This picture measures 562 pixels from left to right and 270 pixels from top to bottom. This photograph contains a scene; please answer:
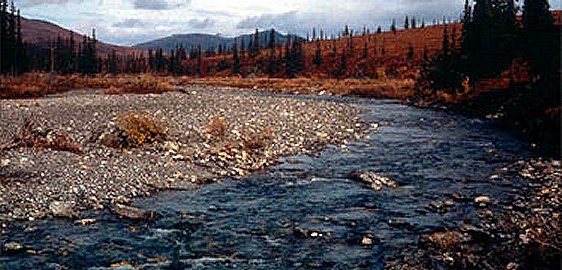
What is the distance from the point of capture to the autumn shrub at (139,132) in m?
18.1

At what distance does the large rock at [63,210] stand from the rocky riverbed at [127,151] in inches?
0.5

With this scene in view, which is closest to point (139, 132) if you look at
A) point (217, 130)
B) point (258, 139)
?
point (217, 130)

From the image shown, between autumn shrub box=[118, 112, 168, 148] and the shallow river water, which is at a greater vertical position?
autumn shrub box=[118, 112, 168, 148]

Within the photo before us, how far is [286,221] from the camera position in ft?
38.3

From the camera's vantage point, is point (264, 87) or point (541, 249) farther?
point (264, 87)

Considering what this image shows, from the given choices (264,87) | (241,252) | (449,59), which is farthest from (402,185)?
(264,87)

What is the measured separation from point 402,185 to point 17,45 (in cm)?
7137

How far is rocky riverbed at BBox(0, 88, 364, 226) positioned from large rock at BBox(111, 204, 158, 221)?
0.41 meters

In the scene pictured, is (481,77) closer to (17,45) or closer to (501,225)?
(501,225)

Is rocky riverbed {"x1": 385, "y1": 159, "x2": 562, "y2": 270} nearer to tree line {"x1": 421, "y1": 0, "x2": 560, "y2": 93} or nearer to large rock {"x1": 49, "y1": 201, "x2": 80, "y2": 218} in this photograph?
large rock {"x1": 49, "y1": 201, "x2": 80, "y2": 218}

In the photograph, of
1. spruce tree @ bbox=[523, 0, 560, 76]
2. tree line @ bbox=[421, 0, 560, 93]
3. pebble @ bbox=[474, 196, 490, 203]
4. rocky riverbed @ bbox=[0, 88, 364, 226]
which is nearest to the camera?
rocky riverbed @ bbox=[0, 88, 364, 226]

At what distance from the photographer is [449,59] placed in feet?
167

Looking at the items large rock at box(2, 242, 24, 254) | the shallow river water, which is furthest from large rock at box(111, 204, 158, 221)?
large rock at box(2, 242, 24, 254)

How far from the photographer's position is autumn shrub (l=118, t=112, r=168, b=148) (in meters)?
18.1
